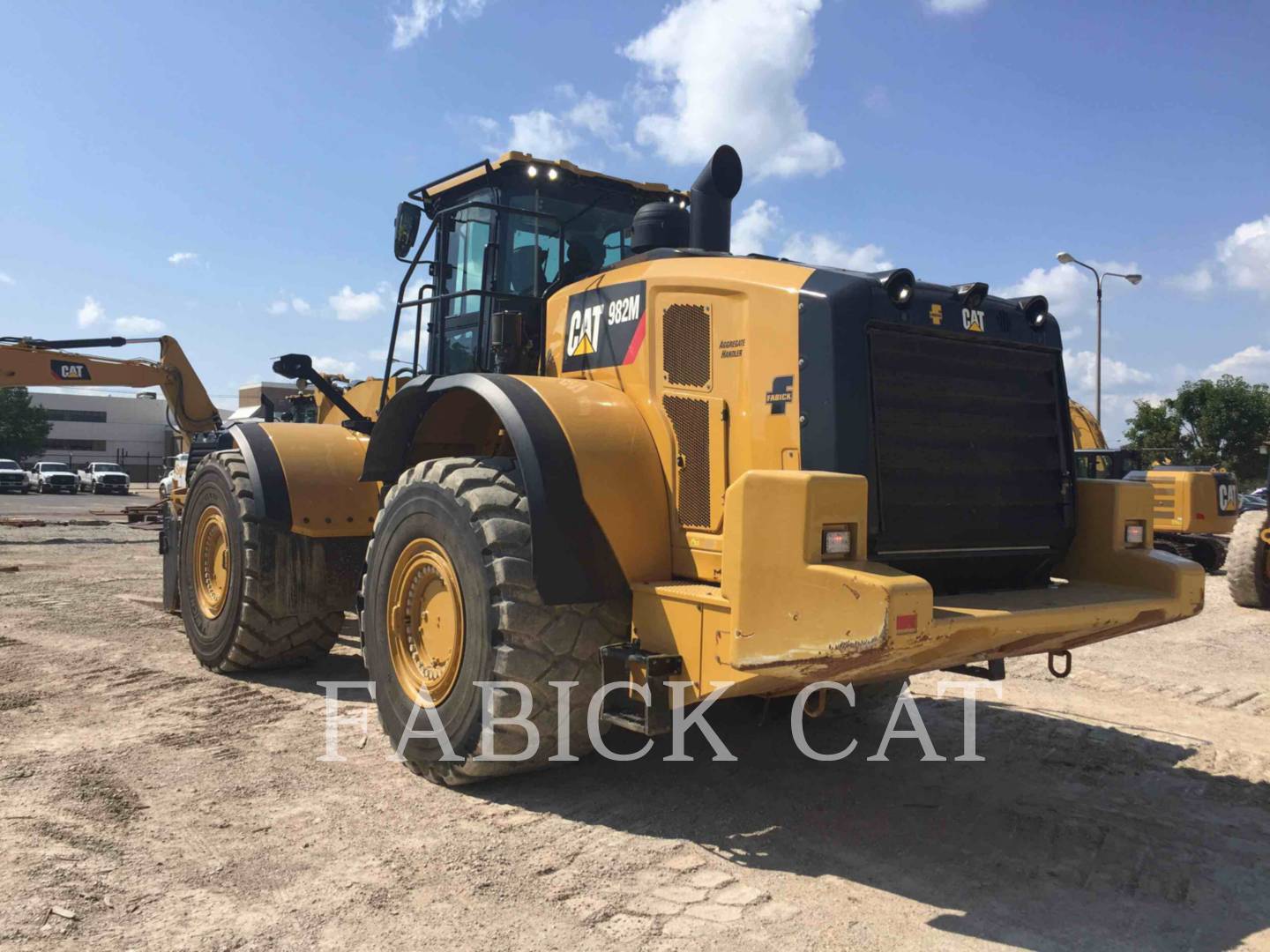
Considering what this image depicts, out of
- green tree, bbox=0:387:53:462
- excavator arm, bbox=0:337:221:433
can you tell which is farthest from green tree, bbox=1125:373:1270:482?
green tree, bbox=0:387:53:462

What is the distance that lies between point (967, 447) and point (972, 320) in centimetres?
57

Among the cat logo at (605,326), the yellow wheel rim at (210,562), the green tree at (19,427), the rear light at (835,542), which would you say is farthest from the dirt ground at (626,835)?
the green tree at (19,427)

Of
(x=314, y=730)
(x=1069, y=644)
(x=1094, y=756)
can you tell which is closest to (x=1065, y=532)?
(x=1069, y=644)

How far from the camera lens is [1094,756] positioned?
5566mm

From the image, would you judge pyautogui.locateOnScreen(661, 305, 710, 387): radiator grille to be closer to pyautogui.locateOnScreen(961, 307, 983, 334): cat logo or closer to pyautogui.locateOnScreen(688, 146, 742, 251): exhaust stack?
pyautogui.locateOnScreen(688, 146, 742, 251): exhaust stack

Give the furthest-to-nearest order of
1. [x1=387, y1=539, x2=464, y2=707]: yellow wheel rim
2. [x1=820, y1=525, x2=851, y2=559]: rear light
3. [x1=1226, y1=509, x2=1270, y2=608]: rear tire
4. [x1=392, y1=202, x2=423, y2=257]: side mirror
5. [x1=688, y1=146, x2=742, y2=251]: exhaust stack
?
[x1=1226, y1=509, x2=1270, y2=608]: rear tire
[x1=392, y1=202, x2=423, y2=257]: side mirror
[x1=688, y1=146, x2=742, y2=251]: exhaust stack
[x1=387, y1=539, x2=464, y2=707]: yellow wheel rim
[x1=820, y1=525, x2=851, y2=559]: rear light

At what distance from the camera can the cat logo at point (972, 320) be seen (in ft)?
15.1

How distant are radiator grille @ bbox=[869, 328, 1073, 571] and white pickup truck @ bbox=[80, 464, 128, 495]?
145 ft

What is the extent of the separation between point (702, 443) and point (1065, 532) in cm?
184

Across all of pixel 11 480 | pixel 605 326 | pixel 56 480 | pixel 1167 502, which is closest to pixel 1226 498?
pixel 1167 502

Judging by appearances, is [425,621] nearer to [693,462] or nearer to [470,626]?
[470,626]

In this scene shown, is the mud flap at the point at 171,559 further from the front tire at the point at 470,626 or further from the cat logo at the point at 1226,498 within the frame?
the cat logo at the point at 1226,498

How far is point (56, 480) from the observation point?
137 feet

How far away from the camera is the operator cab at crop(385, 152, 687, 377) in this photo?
5867 millimetres
